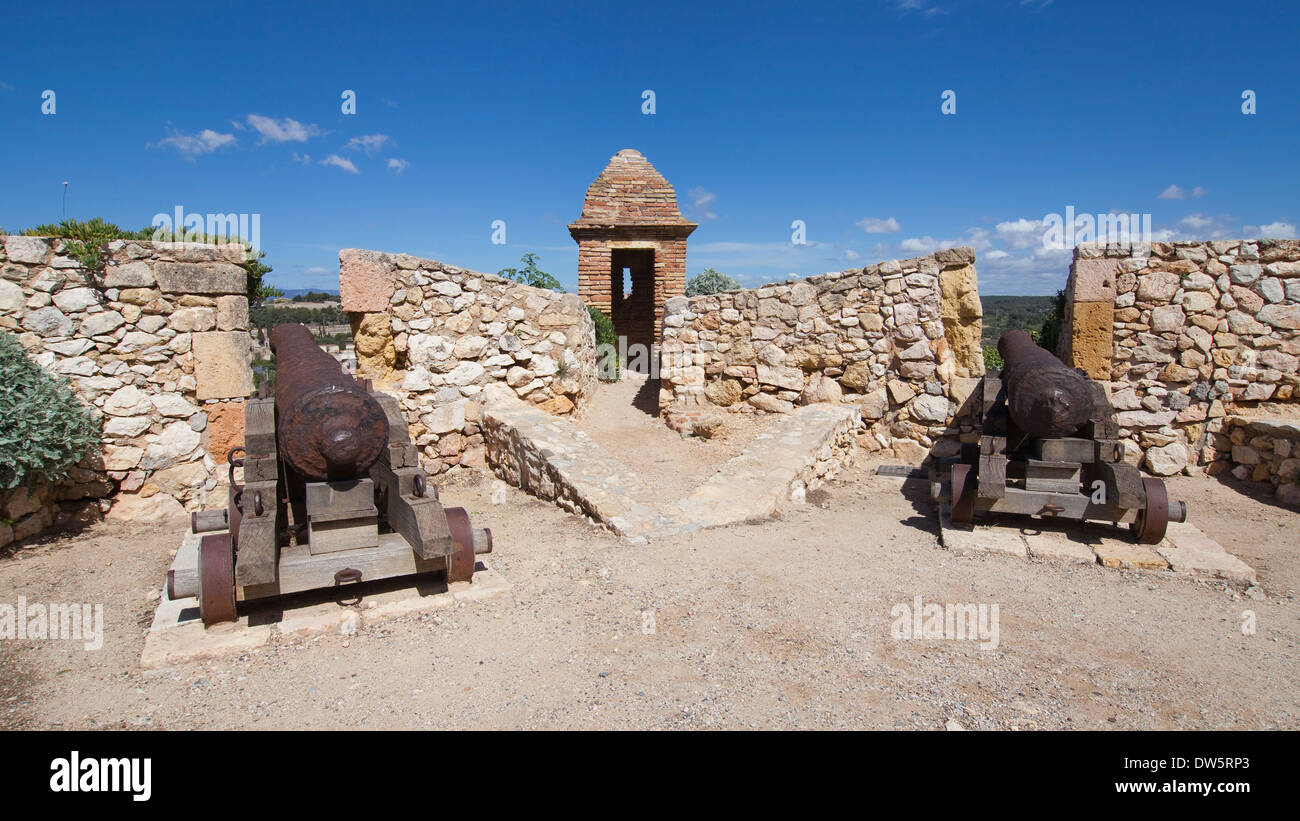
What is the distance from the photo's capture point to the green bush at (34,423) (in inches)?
179

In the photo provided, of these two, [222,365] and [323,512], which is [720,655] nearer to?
[323,512]

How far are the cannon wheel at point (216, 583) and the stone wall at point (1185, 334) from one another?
23.3ft

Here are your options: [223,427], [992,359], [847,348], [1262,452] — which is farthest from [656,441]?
[1262,452]

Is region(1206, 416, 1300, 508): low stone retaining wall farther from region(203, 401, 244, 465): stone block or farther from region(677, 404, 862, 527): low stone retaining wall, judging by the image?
region(203, 401, 244, 465): stone block

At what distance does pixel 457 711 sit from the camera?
267cm

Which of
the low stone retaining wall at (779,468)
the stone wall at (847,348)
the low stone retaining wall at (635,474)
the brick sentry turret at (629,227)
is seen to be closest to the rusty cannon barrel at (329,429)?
the low stone retaining wall at (635,474)

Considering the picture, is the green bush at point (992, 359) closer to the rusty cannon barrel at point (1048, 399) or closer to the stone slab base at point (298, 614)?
the rusty cannon barrel at point (1048, 399)

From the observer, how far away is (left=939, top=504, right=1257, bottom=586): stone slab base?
416 centimetres

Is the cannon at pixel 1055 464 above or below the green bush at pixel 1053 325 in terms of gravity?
below

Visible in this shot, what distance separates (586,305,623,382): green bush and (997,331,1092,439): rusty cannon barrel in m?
5.91

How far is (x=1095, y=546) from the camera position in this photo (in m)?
4.49

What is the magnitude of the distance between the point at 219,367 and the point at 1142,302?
8.28 metres

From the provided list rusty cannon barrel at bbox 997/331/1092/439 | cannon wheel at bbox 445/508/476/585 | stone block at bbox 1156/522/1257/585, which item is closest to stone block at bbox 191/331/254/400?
cannon wheel at bbox 445/508/476/585

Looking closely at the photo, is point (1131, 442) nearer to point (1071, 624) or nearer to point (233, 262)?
point (1071, 624)
